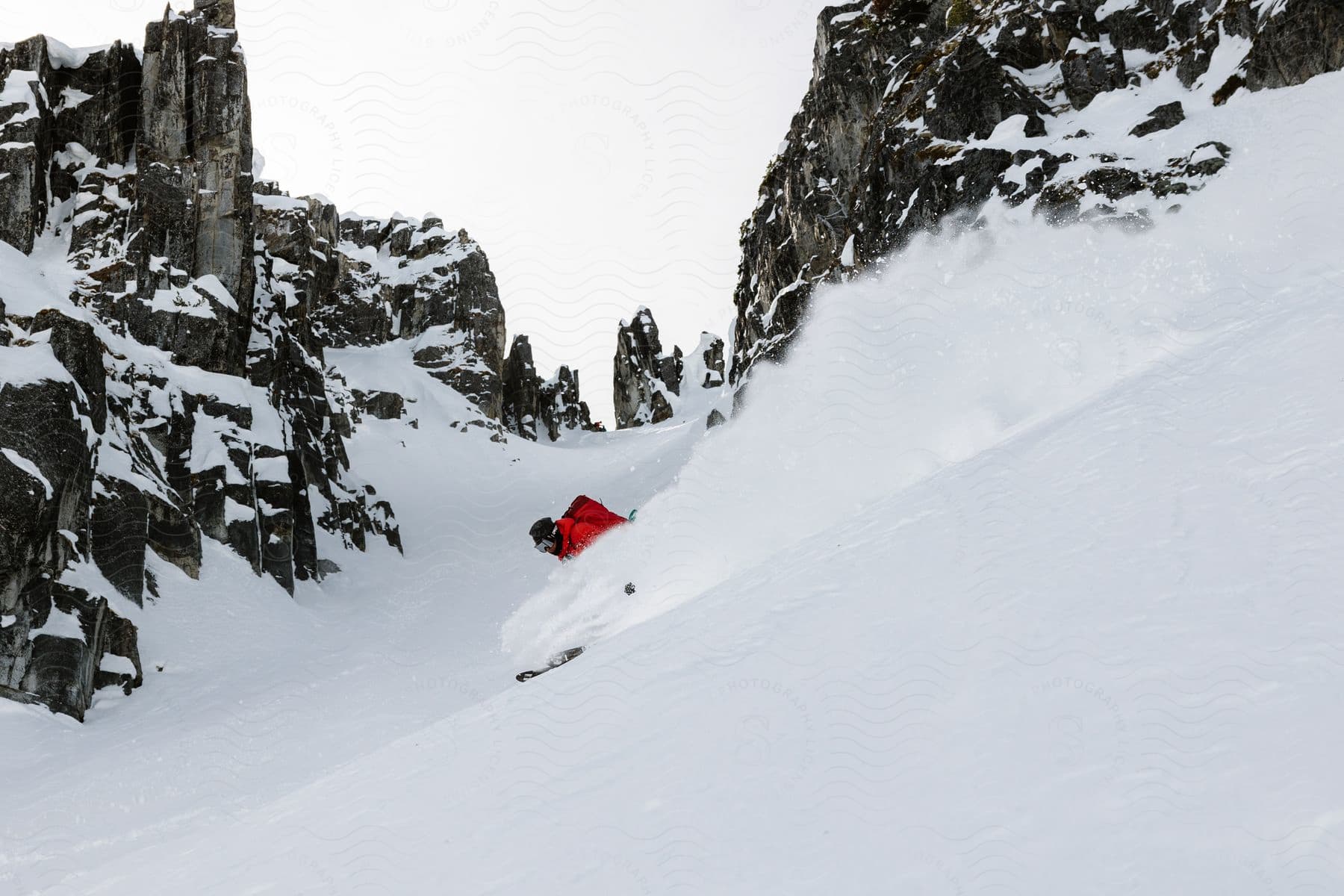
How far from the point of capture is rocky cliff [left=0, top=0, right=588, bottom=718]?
15.7 m

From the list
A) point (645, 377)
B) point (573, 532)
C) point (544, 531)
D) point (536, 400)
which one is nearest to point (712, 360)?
point (645, 377)

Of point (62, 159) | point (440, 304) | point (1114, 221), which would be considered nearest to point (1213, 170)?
point (1114, 221)

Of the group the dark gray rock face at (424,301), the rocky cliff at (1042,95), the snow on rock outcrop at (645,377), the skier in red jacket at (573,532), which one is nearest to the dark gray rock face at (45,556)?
the skier in red jacket at (573,532)

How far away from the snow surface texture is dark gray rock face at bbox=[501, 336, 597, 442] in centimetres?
6873

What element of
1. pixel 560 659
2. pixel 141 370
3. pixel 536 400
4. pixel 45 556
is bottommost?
pixel 560 659

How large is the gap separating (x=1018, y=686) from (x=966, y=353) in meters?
14.0

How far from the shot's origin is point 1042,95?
30.7 m

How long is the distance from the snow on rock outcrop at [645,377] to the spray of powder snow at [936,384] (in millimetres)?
82389

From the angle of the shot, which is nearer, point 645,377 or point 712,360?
point 645,377

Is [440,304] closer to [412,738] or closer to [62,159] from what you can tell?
[62,159]

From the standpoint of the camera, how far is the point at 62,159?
33.4m

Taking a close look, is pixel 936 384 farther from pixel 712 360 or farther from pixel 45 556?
pixel 712 360

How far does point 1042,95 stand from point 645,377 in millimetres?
79387

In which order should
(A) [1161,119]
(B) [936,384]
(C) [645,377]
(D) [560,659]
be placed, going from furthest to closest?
(C) [645,377] → (A) [1161,119] → (B) [936,384] → (D) [560,659]
